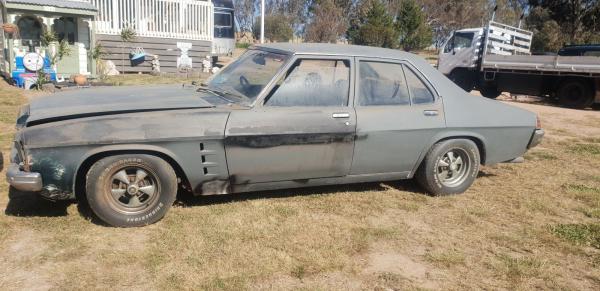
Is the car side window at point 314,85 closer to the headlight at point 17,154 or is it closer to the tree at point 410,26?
the headlight at point 17,154

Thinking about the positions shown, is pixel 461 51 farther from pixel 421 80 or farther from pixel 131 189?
pixel 131 189

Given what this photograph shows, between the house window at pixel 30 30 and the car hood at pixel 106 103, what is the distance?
8.87m

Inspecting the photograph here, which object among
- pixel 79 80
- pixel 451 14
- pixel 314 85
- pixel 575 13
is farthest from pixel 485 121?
pixel 451 14

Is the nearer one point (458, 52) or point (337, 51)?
point (337, 51)

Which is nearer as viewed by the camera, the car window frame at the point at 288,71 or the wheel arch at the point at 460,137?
the car window frame at the point at 288,71

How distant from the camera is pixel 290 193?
4.93 meters

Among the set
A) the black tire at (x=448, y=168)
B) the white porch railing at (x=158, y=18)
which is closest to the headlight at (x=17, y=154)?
the black tire at (x=448, y=168)

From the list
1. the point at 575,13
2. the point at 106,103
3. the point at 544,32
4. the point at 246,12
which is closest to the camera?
the point at 106,103

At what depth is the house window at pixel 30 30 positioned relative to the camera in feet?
39.3

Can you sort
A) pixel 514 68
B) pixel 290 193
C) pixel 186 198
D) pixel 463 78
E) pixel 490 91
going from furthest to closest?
pixel 463 78
pixel 490 91
pixel 514 68
pixel 290 193
pixel 186 198

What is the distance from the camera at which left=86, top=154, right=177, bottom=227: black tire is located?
371 centimetres

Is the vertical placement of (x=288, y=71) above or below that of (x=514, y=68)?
below

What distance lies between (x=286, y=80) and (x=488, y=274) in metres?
2.23

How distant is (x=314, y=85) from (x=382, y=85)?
0.71m
